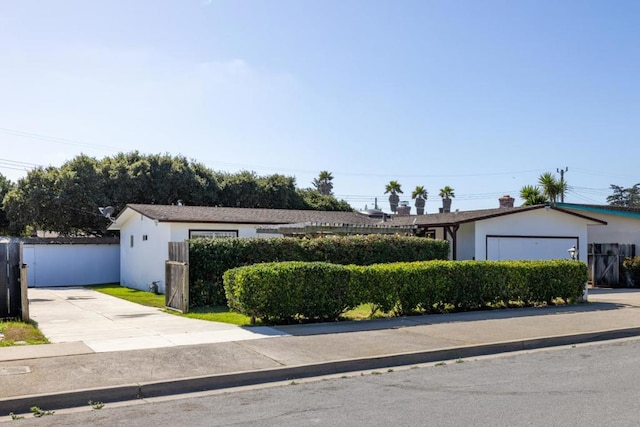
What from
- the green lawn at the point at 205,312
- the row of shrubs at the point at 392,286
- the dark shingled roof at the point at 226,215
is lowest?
the green lawn at the point at 205,312

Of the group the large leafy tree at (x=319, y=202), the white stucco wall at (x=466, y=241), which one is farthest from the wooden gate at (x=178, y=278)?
the large leafy tree at (x=319, y=202)

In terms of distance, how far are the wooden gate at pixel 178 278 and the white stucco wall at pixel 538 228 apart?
12.6 metres

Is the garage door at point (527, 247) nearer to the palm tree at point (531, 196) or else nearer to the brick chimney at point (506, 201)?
the brick chimney at point (506, 201)

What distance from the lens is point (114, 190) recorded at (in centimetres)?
3678

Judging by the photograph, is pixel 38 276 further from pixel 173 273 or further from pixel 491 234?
pixel 491 234

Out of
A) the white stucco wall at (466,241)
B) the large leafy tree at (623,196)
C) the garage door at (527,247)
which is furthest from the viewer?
the large leafy tree at (623,196)

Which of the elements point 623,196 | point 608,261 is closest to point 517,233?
point 608,261

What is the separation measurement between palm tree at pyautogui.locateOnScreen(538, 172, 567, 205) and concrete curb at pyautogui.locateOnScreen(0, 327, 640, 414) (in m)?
37.9

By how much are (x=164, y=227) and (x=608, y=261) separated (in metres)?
19.1

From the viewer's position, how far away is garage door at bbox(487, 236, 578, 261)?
24389 mm

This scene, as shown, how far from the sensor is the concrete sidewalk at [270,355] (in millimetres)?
7703

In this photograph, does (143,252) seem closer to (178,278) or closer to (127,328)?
(178,278)

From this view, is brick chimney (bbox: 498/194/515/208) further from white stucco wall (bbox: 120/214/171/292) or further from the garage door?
white stucco wall (bbox: 120/214/171/292)

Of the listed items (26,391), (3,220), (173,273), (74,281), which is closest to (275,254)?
(173,273)
